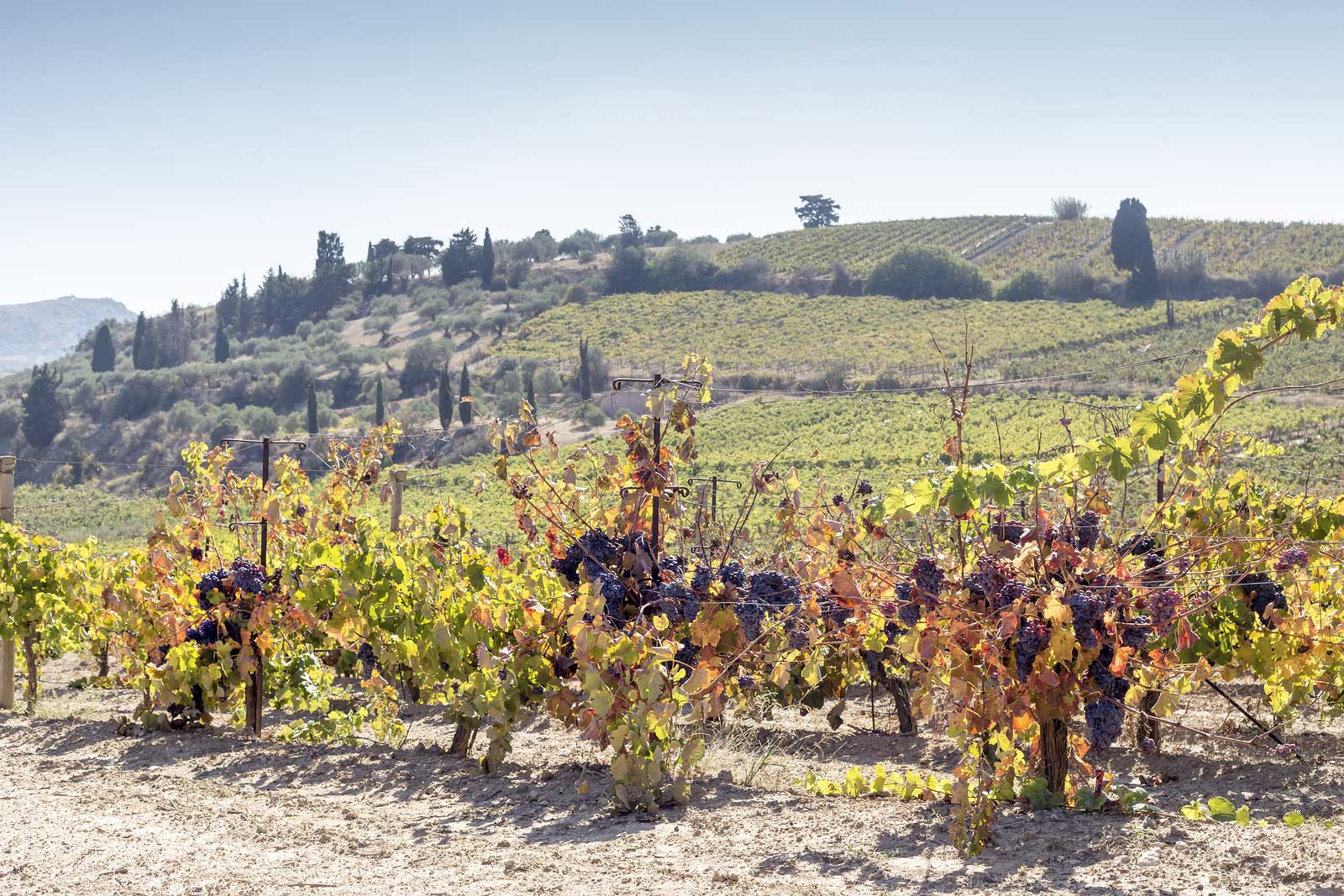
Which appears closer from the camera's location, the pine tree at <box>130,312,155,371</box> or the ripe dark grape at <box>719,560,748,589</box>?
the ripe dark grape at <box>719,560,748,589</box>

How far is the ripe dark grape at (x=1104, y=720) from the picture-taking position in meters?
4.19

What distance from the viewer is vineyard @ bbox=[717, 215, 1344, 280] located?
66.5 metres

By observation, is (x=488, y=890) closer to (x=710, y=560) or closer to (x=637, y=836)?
(x=637, y=836)

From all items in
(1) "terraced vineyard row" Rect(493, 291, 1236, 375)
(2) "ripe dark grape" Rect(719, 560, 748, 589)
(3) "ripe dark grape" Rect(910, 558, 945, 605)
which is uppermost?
(1) "terraced vineyard row" Rect(493, 291, 1236, 375)

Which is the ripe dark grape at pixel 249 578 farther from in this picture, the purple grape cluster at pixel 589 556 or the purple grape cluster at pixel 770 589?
the purple grape cluster at pixel 770 589

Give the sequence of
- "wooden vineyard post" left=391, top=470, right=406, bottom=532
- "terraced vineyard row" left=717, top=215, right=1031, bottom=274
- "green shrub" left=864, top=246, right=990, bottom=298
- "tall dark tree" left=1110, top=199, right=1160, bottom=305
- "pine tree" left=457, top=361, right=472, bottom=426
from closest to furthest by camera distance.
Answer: "wooden vineyard post" left=391, top=470, right=406, bottom=532
"pine tree" left=457, top=361, right=472, bottom=426
"tall dark tree" left=1110, top=199, right=1160, bottom=305
"green shrub" left=864, top=246, right=990, bottom=298
"terraced vineyard row" left=717, top=215, right=1031, bottom=274

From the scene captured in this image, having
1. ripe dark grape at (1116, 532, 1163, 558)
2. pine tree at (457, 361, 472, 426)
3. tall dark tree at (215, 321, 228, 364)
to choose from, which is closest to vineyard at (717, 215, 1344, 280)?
pine tree at (457, 361, 472, 426)

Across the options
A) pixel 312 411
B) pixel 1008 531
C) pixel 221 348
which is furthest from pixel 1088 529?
pixel 221 348

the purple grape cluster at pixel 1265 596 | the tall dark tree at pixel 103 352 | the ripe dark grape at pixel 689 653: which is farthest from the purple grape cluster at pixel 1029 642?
the tall dark tree at pixel 103 352

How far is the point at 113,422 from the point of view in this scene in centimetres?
6756

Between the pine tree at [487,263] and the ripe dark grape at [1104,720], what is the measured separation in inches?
3378

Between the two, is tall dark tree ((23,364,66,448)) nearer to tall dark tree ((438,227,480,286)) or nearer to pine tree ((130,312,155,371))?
pine tree ((130,312,155,371))

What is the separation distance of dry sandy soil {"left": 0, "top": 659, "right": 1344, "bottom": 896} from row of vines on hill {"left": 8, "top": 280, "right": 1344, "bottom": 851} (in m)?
0.22

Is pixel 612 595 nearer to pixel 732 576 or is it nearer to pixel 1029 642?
pixel 732 576
